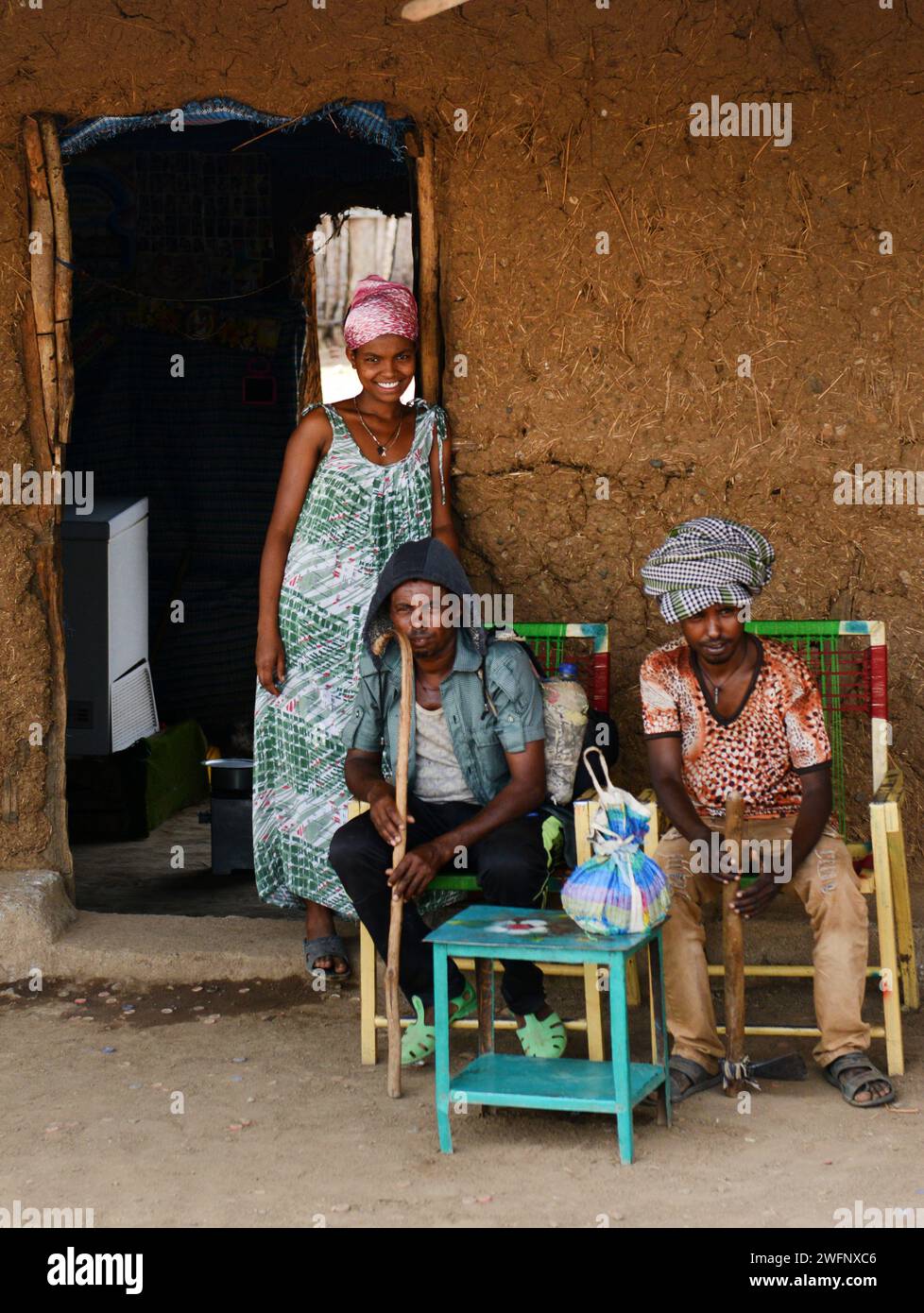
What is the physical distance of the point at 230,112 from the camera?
197 inches

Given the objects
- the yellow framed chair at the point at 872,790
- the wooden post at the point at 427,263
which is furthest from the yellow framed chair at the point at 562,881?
the wooden post at the point at 427,263

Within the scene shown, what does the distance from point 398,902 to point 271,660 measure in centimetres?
115

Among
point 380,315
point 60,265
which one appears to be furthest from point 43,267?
point 380,315

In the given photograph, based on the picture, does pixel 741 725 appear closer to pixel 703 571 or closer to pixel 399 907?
pixel 703 571

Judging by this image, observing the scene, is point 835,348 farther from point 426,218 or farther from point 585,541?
point 426,218

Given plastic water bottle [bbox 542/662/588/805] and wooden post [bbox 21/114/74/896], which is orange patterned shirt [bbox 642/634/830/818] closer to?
plastic water bottle [bbox 542/662/588/805]

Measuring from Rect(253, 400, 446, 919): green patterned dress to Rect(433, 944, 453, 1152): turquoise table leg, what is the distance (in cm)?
124

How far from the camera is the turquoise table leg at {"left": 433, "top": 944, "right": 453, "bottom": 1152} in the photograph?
11.7ft

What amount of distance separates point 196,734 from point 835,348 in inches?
165

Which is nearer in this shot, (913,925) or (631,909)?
(631,909)

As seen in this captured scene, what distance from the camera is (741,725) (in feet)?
13.5

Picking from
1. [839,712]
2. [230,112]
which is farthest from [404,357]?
[839,712]

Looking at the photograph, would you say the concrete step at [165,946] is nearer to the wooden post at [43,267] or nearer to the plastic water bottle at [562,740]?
the plastic water bottle at [562,740]

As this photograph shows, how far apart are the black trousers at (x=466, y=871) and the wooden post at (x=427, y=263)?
1618mm
